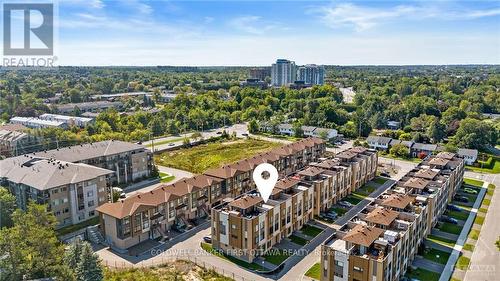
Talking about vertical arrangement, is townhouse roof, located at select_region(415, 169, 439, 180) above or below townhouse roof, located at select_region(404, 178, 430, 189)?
above

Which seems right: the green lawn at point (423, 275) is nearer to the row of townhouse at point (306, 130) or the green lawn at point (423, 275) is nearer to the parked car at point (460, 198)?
the parked car at point (460, 198)

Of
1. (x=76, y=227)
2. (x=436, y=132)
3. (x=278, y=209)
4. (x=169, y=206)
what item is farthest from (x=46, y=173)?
(x=436, y=132)

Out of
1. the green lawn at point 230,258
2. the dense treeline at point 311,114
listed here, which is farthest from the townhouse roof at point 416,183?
the dense treeline at point 311,114

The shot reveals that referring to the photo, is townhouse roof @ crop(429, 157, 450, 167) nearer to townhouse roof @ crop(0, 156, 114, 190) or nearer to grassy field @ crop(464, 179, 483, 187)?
grassy field @ crop(464, 179, 483, 187)

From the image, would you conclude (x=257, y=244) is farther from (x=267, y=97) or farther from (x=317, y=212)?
(x=267, y=97)

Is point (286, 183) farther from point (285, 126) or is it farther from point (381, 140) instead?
point (285, 126)

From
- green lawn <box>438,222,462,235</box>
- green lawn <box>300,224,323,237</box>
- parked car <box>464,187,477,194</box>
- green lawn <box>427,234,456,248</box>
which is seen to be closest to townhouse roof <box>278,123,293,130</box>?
parked car <box>464,187,477,194</box>
